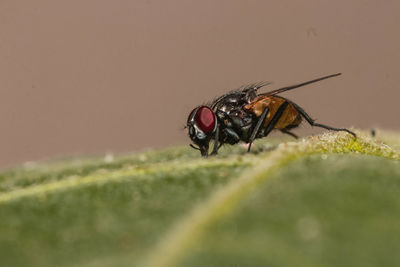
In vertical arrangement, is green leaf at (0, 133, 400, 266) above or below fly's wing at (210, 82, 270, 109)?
above

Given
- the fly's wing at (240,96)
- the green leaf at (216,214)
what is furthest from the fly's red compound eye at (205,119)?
the green leaf at (216,214)

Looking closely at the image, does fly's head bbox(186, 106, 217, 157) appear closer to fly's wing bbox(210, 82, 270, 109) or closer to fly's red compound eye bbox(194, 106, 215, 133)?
fly's red compound eye bbox(194, 106, 215, 133)

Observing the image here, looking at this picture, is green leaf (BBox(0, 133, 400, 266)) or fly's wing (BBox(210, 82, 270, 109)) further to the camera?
fly's wing (BBox(210, 82, 270, 109))

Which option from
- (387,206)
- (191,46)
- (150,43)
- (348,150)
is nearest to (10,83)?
(150,43)

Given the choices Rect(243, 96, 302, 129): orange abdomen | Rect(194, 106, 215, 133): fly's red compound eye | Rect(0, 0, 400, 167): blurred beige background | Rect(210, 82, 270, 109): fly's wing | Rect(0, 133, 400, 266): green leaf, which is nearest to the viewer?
Rect(0, 133, 400, 266): green leaf

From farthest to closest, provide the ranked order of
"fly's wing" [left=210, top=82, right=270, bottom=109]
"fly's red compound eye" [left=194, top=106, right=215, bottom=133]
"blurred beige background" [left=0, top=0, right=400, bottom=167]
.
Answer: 1. "blurred beige background" [left=0, top=0, right=400, bottom=167]
2. "fly's wing" [left=210, top=82, right=270, bottom=109]
3. "fly's red compound eye" [left=194, top=106, right=215, bottom=133]

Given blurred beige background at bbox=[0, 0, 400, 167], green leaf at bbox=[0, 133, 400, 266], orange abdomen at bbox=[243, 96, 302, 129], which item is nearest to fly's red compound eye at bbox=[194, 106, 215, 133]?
orange abdomen at bbox=[243, 96, 302, 129]

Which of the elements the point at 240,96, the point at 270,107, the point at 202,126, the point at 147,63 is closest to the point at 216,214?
the point at 202,126
